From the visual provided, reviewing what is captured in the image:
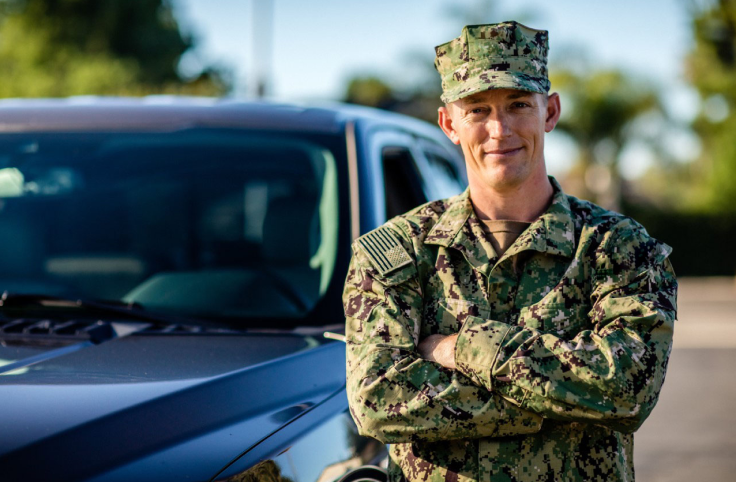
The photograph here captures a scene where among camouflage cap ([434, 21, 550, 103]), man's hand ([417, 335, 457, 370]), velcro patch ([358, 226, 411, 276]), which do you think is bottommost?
man's hand ([417, 335, 457, 370])

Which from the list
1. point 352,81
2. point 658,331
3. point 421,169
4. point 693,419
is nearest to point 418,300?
point 658,331

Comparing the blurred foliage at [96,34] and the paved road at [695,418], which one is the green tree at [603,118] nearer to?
the blurred foliage at [96,34]

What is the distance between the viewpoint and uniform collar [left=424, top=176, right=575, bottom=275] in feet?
6.25

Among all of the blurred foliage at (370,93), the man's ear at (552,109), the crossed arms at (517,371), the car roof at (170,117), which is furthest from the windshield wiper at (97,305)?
the blurred foliage at (370,93)

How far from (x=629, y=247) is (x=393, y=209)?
136 centimetres

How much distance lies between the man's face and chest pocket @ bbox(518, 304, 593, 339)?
1.00 ft

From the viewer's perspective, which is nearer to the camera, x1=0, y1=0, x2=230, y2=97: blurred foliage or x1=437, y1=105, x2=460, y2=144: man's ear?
x1=437, y1=105, x2=460, y2=144: man's ear

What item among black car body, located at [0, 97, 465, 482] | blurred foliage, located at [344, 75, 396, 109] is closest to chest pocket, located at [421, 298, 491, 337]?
black car body, located at [0, 97, 465, 482]

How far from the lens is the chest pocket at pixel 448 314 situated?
1881 mm

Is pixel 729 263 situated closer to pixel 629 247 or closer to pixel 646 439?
pixel 646 439

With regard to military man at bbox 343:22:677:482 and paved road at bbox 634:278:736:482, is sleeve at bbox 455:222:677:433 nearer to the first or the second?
military man at bbox 343:22:677:482

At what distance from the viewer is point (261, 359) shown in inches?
76.9

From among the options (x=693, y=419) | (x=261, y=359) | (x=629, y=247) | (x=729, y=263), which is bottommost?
(x=729, y=263)

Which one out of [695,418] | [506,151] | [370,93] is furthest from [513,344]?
[370,93]
